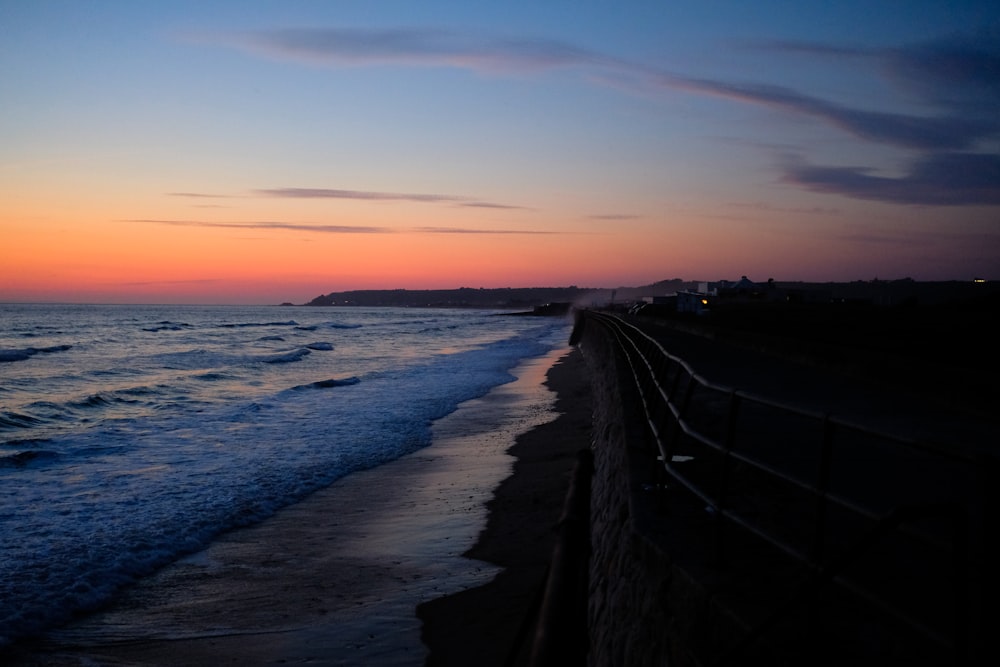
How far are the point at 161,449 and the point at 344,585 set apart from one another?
8083 millimetres

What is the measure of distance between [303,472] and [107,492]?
8.69 ft

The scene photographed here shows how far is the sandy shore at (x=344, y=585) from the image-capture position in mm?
5984

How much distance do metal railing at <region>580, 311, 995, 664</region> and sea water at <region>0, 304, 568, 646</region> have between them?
17.3ft

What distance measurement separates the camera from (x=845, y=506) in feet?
7.77

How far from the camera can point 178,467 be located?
1230 centimetres

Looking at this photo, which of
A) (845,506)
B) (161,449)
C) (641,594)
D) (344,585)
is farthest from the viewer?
(161,449)

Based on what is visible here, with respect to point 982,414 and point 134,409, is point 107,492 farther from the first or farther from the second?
point 982,414

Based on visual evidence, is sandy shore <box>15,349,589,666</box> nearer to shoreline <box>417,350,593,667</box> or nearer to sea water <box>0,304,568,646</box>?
shoreline <box>417,350,593,667</box>

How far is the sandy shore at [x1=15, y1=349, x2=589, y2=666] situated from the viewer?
19.6 ft

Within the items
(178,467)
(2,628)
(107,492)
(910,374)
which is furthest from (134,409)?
(910,374)

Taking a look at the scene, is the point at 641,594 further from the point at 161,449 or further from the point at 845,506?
the point at 161,449

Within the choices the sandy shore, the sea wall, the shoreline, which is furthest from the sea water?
the sea wall

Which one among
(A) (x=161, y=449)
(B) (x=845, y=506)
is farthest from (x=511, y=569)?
(A) (x=161, y=449)

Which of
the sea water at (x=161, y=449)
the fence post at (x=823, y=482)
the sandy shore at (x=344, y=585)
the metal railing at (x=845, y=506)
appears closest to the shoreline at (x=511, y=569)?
the sandy shore at (x=344, y=585)
